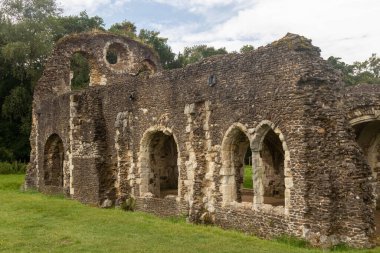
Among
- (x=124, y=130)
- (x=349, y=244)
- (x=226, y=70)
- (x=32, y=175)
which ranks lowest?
(x=349, y=244)

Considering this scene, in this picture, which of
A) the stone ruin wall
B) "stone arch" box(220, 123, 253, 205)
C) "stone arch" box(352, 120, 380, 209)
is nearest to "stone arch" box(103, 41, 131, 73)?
the stone ruin wall

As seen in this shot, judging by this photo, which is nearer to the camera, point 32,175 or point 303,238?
point 303,238

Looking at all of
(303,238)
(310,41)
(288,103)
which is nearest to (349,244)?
(303,238)

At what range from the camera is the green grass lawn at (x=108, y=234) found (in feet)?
34.2

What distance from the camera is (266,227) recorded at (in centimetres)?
1166

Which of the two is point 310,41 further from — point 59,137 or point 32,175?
point 32,175

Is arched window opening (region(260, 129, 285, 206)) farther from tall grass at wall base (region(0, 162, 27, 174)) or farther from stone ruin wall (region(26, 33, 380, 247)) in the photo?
tall grass at wall base (region(0, 162, 27, 174))

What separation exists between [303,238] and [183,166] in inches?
186

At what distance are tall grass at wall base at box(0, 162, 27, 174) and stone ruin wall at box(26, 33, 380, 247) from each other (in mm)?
13458

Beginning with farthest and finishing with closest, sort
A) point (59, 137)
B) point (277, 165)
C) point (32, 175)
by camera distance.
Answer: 1. point (32, 175)
2. point (59, 137)
3. point (277, 165)

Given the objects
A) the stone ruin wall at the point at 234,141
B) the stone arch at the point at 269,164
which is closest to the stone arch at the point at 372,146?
the stone ruin wall at the point at 234,141

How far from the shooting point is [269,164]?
20.0 meters

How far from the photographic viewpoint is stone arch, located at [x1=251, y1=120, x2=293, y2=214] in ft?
37.9

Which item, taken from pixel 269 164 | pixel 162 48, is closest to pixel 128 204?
pixel 269 164
